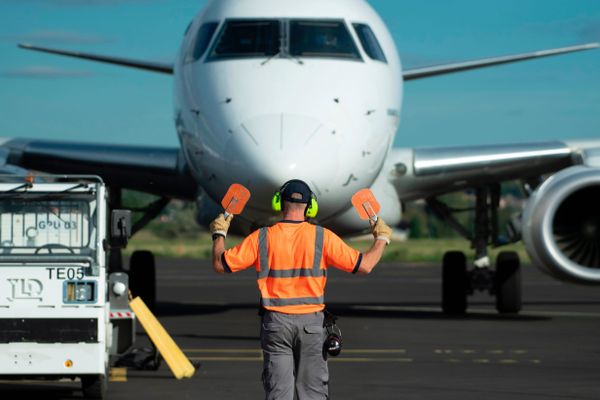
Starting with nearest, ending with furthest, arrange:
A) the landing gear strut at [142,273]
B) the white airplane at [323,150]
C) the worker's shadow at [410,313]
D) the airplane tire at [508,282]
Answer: the white airplane at [323,150] → the landing gear strut at [142,273] → the worker's shadow at [410,313] → the airplane tire at [508,282]

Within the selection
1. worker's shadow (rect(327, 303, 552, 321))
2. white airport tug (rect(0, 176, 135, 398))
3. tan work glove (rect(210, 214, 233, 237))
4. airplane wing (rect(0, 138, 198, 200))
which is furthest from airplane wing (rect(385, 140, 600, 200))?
tan work glove (rect(210, 214, 233, 237))

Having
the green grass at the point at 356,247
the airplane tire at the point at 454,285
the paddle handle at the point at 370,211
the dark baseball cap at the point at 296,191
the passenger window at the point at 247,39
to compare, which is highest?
the passenger window at the point at 247,39

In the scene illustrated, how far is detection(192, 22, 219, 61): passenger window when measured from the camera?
16922 millimetres

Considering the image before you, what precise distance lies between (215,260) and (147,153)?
35.7ft

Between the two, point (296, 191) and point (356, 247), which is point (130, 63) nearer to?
point (296, 191)

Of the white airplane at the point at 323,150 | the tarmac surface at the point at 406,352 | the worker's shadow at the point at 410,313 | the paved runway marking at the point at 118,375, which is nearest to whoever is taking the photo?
the tarmac surface at the point at 406,352

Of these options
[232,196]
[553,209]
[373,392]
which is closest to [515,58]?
[553,209]

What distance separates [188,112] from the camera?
16.6 metres

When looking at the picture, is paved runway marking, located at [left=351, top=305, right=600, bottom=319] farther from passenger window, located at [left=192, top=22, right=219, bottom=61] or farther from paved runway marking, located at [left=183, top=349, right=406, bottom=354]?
passenger window, located at [left=192, top=22, right=219, bottom=61]

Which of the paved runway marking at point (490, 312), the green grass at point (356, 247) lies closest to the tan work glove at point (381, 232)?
the paved runway marking at point (490, 312)

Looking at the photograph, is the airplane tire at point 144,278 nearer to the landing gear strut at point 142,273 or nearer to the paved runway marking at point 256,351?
the landing gear strut at point 142,273

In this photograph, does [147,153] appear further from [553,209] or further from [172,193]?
[553,209]

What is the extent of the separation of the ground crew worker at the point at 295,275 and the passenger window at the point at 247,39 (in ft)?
26.3

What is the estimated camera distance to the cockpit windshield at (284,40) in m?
→ 16.4
